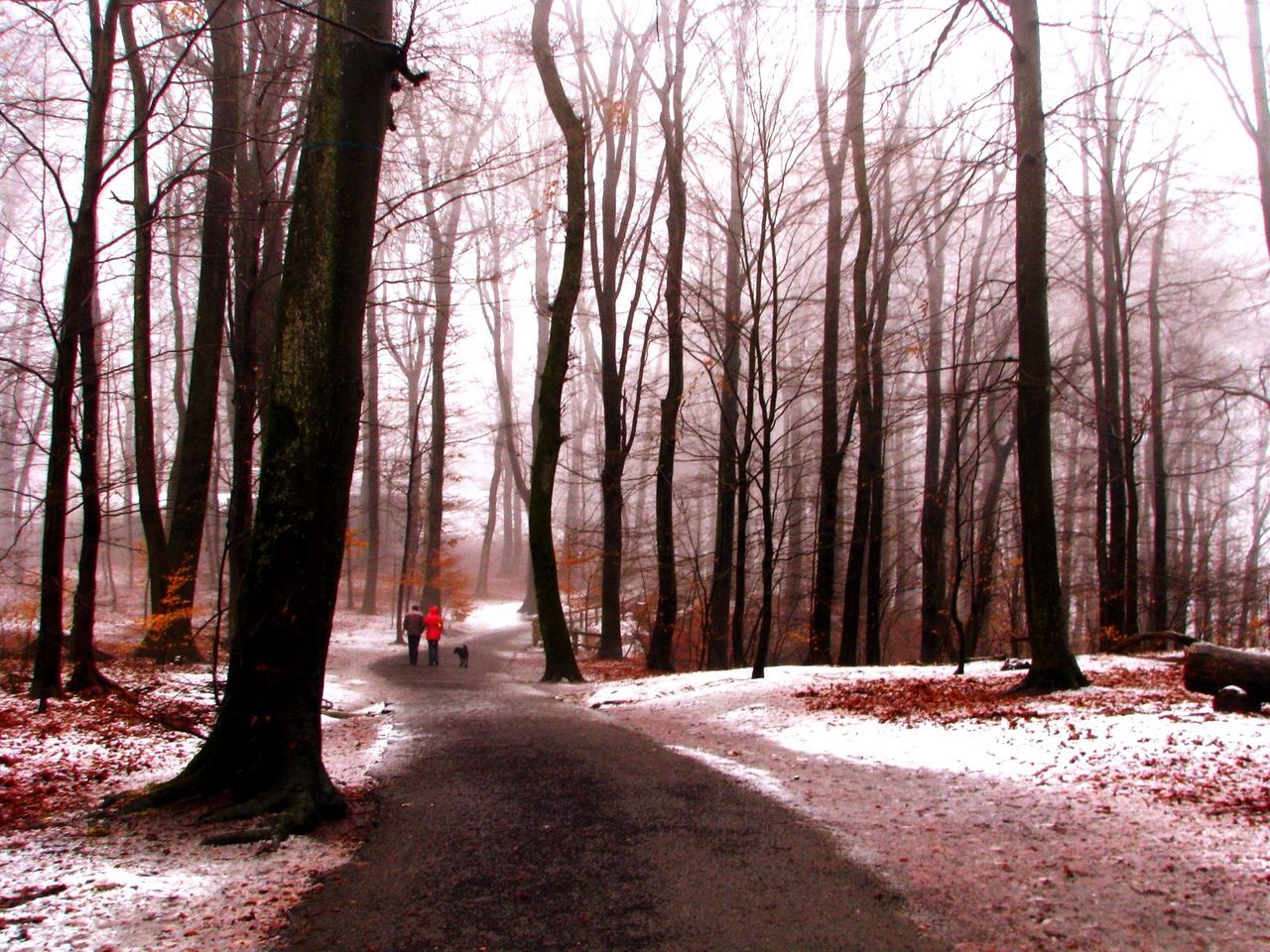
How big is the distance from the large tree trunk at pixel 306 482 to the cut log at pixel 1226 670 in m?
7.32

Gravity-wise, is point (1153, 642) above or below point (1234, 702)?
below

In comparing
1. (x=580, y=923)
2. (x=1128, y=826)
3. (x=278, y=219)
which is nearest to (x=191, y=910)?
(x=580, y=923)

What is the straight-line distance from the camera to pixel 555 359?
1387 cm

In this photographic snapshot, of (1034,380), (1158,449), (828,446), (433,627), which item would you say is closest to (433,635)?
(433,627)

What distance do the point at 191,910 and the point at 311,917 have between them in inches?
20.1

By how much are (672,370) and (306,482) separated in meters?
12.1

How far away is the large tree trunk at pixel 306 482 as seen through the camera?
5105mm

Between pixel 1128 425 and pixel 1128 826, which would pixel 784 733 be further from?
pixel 1128 425

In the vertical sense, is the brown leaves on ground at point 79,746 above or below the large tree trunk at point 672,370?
below

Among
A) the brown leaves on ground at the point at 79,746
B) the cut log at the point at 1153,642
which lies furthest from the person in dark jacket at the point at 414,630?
the cut log at the point at 1153,642

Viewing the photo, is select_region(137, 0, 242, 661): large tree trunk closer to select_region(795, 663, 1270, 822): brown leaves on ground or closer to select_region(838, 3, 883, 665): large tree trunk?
select_region(795, 663, 1270, 822): brown leaves on ground

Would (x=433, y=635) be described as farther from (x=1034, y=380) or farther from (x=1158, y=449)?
(x=1158, y=449)

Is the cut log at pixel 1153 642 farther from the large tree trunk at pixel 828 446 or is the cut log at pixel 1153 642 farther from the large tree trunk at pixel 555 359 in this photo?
the large tree trunk at pixel 555 359

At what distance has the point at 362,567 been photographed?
4125cm
